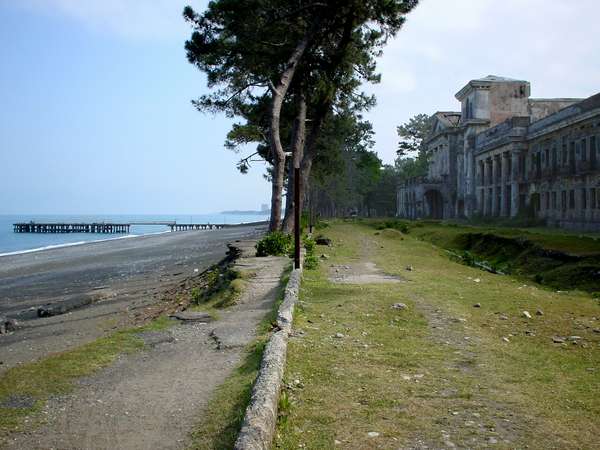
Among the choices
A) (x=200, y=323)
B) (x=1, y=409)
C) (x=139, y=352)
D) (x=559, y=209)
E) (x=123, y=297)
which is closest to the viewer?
(x=1, y=409)

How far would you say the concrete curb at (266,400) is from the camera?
4027mm

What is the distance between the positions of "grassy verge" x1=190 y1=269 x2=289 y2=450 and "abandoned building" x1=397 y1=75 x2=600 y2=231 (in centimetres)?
3141

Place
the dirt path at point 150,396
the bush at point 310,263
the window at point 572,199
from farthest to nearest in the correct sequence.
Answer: the window at point 572,199 → the bush at point 310,263 → the dirt path at point 150,396

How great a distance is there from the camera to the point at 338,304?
9820mm

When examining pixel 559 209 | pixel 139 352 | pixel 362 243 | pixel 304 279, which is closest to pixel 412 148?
pixel 559 209

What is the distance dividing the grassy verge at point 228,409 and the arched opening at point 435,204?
64153 mm

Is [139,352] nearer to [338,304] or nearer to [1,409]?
[1,409]

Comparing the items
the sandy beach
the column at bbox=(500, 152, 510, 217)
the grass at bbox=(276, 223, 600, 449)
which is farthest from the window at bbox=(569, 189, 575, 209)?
the grass at bbox=(276, 223, 600, 449)

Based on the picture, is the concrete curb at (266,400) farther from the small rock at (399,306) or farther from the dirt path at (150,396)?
the small rock at (399,306)

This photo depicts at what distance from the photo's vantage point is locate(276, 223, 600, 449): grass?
4.46 m

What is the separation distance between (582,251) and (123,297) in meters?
14.5

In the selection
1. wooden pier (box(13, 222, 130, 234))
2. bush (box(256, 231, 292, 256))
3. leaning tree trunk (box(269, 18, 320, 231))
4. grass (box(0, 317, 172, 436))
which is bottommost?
wooden pier (box(13, 222, 130, 234))

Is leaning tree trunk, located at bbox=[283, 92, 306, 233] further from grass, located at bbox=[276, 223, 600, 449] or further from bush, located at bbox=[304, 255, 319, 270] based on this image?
grass, located at bbox=[276, 223, 600, 449]

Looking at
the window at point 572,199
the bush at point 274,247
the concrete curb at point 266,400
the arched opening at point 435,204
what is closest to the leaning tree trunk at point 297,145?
the bush at point 274,247
